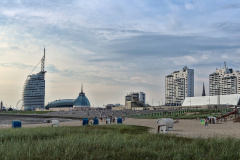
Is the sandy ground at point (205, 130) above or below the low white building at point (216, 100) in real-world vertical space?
below

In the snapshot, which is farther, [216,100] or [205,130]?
[216,100]

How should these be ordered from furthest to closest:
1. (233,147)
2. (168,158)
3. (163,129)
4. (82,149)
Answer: (163,129) → (233,147) → (82,149) → (168,158)

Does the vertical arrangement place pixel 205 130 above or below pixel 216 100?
below

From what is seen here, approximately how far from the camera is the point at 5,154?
1066 cm

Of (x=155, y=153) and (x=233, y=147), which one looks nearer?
(x=155, y=153)

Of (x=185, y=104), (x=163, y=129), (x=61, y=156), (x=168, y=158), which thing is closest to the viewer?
(x=61, y=156)

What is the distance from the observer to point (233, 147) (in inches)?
518

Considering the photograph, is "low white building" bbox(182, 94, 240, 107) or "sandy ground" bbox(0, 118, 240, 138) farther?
"low white building" bbox(182, 94, 240, 107)

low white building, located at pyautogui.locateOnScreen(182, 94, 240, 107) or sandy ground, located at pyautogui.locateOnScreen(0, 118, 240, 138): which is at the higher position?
low white building, located at pyautogui.locateOnScreen(182, 94, 240, 107)

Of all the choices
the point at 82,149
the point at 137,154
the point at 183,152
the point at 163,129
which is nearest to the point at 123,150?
the point at 137,154

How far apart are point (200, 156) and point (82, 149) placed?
15.7 ft

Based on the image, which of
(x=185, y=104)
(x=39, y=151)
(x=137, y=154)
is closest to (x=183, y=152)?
(x=137, y=154)

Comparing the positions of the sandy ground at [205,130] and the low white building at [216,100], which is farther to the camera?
the low white building at [216,100]

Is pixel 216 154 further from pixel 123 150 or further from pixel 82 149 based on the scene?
pixel 82 149
